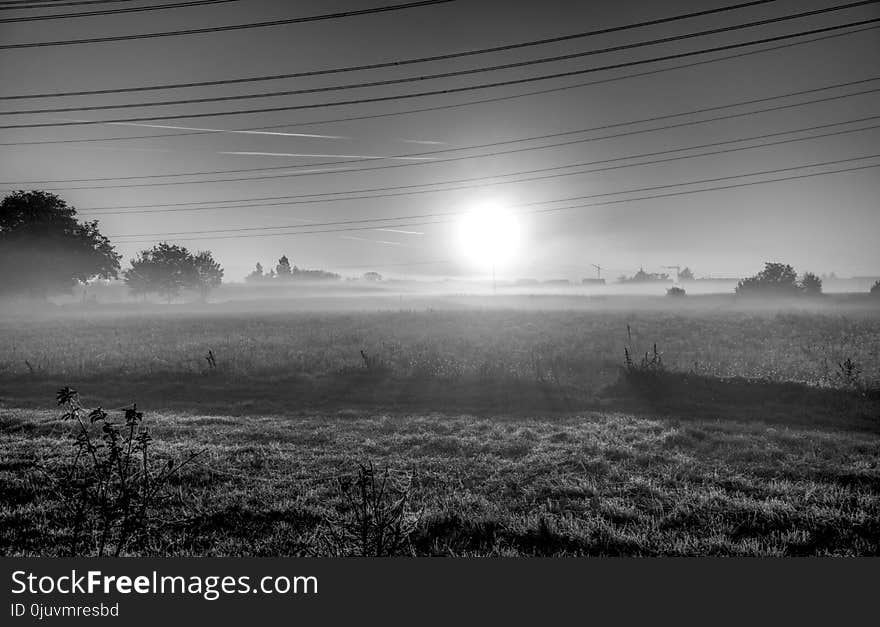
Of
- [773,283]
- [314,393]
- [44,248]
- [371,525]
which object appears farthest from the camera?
[773,283]

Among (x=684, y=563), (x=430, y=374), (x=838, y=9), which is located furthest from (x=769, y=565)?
(x=838, y=9)

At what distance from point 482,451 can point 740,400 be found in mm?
8523

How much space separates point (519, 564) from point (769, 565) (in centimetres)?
236

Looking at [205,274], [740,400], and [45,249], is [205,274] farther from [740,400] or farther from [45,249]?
[740,400]

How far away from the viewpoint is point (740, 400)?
12.1 meters

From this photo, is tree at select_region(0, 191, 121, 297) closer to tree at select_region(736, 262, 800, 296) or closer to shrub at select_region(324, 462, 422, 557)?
shrub at select_region(324, 462, 422, 557)

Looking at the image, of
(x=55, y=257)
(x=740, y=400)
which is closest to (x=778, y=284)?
(x=740, y=400)

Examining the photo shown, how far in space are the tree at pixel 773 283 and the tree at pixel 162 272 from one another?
132m

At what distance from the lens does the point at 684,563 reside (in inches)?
161

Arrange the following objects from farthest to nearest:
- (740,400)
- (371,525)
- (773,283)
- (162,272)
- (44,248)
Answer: (162,272) < (773,283) < (44,248) < (740,400) < (371,525)

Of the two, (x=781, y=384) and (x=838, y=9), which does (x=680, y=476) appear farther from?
(x=838, y=9)

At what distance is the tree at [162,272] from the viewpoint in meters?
109

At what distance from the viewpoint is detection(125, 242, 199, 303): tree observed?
10944cm

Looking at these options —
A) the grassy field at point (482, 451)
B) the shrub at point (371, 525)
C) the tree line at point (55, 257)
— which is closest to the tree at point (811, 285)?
the tree line at point (55, 257)
